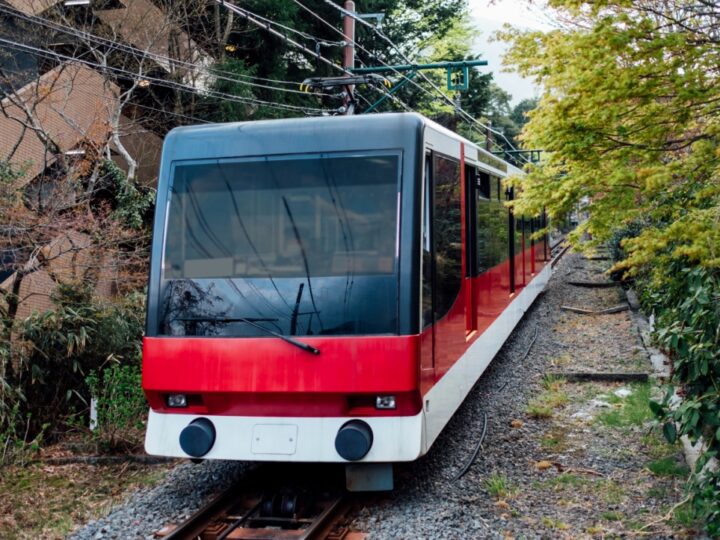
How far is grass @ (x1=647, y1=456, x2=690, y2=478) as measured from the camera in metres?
6.79

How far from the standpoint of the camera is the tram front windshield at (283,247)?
20.0ft

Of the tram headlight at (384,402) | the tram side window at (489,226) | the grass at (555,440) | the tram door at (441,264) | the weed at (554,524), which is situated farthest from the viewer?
the tram side window at (489,226)

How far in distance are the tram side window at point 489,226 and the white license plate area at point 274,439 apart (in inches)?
153

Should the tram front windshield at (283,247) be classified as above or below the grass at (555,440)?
above

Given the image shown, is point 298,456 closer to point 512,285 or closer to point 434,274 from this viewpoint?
point 434,274

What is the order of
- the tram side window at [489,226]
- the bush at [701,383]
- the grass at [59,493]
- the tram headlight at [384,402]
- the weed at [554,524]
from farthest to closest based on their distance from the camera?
the tram side window at [489,226], the grass at [59,493], the tram headlight at [384,402], the weed at [554,524], the bush at [701,383]

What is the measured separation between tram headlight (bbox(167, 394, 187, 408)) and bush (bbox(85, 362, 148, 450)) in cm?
253

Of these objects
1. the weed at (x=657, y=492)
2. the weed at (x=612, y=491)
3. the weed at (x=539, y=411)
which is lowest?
the weed at (x=612, y=491)

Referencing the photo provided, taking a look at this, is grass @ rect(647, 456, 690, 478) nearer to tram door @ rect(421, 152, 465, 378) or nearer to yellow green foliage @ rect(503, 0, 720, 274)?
tram door @ rect(421, 152, 465, 378)

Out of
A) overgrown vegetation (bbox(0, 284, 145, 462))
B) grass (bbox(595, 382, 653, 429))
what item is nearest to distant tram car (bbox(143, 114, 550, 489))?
grass (bbox(595, 382, 653, 429))

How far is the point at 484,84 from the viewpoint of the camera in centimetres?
4088

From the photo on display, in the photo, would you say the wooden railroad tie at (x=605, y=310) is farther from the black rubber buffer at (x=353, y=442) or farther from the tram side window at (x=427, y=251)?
the black rubber buffer at (x=353, y=442)

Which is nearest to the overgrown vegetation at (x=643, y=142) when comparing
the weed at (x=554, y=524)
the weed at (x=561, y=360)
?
the weed at (x=554, y=524)

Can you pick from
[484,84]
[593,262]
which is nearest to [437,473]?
[593,262]
